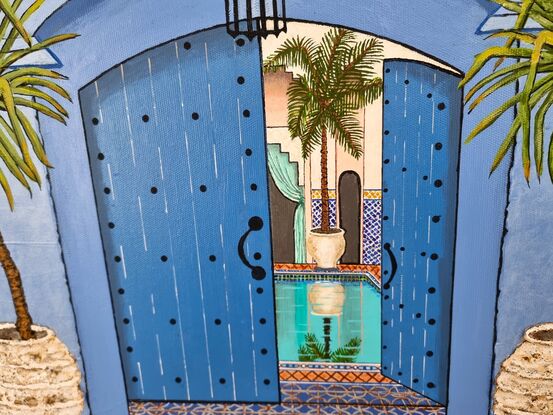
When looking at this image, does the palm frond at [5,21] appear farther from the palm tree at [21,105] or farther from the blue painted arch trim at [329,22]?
the blue painted arch trim at [329,22]

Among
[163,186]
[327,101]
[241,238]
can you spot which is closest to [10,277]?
[163,186]

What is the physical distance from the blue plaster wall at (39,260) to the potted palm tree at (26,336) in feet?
0.84

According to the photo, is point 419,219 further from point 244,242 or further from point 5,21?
point 5,21

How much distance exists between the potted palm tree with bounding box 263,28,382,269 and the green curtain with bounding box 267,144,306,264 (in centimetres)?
86

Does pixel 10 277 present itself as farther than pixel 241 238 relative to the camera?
No

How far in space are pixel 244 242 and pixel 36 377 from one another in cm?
119

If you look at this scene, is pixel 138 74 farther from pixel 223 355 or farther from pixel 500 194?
pixel 500 194

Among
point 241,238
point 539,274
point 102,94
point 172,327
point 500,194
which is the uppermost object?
point 102,94

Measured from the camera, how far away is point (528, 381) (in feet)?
6.42

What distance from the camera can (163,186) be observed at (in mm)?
2668

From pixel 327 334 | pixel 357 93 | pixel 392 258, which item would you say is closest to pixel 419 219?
pixel 392 258

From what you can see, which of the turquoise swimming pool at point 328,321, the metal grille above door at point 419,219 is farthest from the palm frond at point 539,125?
the turquoise swimming pool at point 328,321

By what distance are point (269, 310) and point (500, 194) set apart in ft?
4.54

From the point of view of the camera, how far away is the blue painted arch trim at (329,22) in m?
2.28
